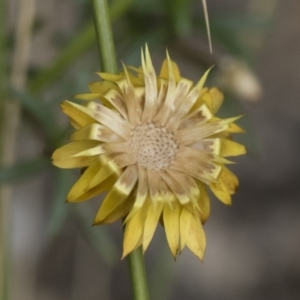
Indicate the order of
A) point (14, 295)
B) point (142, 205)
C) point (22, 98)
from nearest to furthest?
point (142, 205)
point (22, 98)
point (14, 295)

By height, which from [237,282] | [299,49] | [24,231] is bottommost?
[237,282]

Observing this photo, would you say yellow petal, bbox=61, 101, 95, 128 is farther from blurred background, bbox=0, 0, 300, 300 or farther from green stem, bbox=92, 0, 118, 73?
blurred background, bbox=0, 0, 300, 300

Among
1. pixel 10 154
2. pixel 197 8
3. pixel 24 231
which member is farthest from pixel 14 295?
pixel 197 8

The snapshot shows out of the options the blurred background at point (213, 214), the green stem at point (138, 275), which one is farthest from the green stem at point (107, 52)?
the blurred background at point (213, 214)

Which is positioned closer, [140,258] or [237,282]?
[140,258]

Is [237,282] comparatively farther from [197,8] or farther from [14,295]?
[197,8]

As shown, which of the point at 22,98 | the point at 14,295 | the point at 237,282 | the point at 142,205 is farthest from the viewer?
the point at 237,282

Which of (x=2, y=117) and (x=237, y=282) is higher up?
(x=2, y=117)

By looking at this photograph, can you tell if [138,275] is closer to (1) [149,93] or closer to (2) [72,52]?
(1) [149,93]

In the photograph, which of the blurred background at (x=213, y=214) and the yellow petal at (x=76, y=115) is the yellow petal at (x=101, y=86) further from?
the blurred background at (x=213, y=214)
